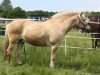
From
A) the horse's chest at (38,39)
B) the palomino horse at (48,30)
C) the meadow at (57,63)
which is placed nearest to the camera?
the meadow at (57,63)

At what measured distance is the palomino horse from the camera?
928 centimetres

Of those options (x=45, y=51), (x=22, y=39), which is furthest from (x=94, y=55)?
(x=22, y=39)

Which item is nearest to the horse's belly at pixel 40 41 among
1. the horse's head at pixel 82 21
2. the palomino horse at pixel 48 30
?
the palomino horse at pixel 48 30

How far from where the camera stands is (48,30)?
934 cm

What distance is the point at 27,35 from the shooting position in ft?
31.4

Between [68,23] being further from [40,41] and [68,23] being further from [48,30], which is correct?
[40,41]

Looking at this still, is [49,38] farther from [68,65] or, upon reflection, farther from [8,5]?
[8,5]

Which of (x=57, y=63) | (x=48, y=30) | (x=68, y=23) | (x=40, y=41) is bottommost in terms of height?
(x=57, y=63)

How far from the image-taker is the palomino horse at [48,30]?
9.28 m

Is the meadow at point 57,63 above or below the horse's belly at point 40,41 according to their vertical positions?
below

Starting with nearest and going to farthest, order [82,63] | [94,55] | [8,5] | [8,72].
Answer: [8,72]
[82,63]
[94,55]
[8,5]

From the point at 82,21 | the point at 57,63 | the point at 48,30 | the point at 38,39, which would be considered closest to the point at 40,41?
the point at 38,39

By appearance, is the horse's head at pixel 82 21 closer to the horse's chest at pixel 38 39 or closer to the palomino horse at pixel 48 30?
the palomino horse at pixel 48 30

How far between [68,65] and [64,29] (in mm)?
1221
